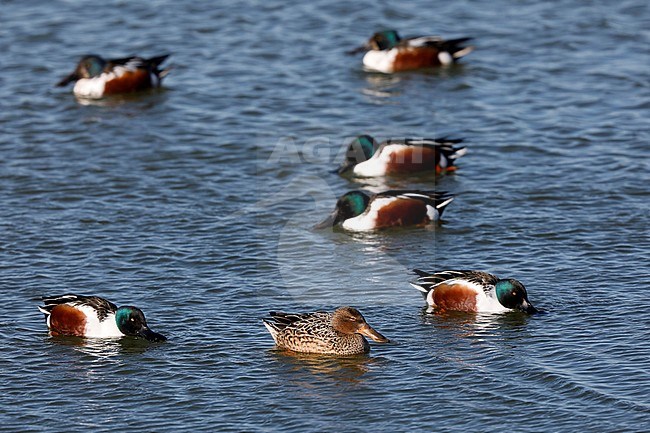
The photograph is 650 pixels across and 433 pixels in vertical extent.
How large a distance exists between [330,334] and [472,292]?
5.39ft

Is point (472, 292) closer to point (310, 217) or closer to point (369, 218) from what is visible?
point (369, 218)

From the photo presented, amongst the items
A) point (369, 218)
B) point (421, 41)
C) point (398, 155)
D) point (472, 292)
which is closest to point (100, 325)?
point (472, 292)

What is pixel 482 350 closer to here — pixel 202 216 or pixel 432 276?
pixel 432 276

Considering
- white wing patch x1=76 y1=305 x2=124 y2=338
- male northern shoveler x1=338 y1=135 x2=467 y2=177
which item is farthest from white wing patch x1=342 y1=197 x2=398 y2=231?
white wing patch x1=76 y1=305 x2=124 y2=338

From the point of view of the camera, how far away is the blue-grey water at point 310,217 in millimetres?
10492

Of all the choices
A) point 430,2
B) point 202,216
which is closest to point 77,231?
point 202,216

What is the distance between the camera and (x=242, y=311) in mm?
12312

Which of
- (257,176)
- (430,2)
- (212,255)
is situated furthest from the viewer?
(430,2)

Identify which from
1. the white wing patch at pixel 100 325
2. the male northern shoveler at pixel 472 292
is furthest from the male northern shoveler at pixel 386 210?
the white wing patch at pixel 100 325

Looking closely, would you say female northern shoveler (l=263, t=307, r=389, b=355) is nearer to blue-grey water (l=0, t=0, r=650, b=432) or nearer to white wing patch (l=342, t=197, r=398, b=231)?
blue-grey water (l=0, t=0, r=650, b=432)

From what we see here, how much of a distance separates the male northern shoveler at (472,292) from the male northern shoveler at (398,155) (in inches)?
167

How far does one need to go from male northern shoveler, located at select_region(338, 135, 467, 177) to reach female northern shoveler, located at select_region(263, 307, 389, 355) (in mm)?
5426

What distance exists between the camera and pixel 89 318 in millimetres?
11633

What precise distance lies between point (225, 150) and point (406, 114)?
2.84 metres
